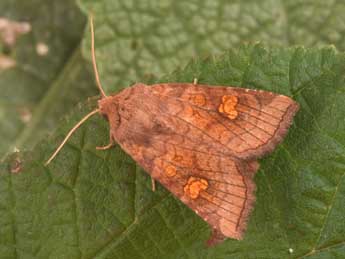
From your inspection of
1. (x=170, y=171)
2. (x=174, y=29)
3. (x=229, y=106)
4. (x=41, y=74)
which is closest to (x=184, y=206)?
(x=170, y=171)

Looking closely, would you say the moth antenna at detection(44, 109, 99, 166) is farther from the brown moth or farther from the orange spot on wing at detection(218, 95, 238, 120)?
the orange spot on wing at detection(218, 95, 238, 120)

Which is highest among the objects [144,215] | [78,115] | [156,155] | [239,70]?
[239,70]

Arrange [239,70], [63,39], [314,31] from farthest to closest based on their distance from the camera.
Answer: [63,39], [314,31], [239,70]

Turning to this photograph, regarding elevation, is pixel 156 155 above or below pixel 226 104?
below

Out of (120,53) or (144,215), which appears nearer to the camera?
(144,215)

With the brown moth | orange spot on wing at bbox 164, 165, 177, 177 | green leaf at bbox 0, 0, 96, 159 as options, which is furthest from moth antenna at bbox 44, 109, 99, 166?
green leaf at bbox 0, 0, 96, 159

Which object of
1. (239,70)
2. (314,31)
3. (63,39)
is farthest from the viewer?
(63,39)

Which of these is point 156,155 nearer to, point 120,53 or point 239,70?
point 239,70

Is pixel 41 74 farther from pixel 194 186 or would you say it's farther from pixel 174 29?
pixel 194 186

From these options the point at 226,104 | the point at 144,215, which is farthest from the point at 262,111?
the point at 144,215
